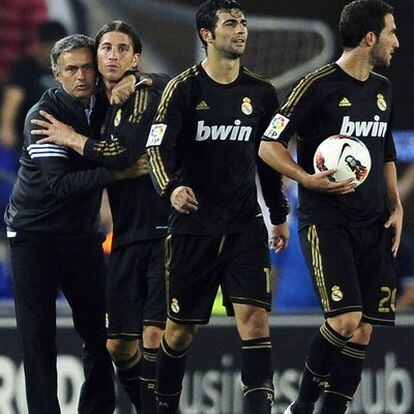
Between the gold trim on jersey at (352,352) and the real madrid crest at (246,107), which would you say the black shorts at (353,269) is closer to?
the gold trim on jersey at (352,352)

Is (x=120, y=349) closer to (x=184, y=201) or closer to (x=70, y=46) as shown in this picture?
Answer: (x=184, y=201)

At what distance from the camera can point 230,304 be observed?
27.6 feet

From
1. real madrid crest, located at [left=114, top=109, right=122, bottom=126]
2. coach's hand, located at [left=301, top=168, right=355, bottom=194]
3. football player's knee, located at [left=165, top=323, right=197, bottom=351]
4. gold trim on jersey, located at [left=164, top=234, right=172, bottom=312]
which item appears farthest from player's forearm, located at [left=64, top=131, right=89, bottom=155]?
coach's hand, located at [left=301, top=168, right=355, bottom=194]

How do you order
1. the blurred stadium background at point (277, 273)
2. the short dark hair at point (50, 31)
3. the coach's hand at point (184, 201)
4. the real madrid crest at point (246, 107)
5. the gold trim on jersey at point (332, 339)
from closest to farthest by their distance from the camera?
1. the coach's hand at point (184, 201)
2. the gold trim on jersey at point (332, 339)
3. the real madrid crest at point (246, 107)
4. the short dark hair at point (50, 31)
5. the blurred stadium background at point (277, 273)

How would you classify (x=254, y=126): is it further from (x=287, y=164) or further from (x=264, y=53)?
(x=264, y=53)

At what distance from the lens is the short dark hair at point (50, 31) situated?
10680 millimetres

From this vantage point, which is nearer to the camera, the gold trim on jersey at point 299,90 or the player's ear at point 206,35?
the gold trim on jersey at point 299,90

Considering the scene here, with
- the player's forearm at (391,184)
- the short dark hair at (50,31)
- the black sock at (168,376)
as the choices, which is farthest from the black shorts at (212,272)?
the short dark hair at (50,31)

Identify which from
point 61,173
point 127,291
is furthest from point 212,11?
point 127,291

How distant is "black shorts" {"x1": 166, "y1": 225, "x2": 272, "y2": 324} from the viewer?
8281 millimetres

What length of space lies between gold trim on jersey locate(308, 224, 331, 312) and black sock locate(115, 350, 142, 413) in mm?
1270

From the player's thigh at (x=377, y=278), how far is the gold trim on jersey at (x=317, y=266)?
0.23 m

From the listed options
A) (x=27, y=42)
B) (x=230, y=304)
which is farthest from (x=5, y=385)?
(x=230, y=304)

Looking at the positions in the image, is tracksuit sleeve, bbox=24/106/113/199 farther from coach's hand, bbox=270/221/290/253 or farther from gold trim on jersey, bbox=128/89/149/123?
coach's hand, bbox=270/221/290/253
